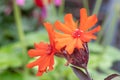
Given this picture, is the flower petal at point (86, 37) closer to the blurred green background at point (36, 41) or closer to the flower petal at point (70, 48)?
the flower petal at point (70, 48)

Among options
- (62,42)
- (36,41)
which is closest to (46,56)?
(62,42)

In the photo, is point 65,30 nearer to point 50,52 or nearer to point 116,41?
point 50,52

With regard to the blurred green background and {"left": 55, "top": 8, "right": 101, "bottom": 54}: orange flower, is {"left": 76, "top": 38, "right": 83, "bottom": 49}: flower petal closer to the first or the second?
{"left": 55, "top": 8, "right": 101, "bottom": 54}: orange flower

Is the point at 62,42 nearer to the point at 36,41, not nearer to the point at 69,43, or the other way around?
the point at 69,43

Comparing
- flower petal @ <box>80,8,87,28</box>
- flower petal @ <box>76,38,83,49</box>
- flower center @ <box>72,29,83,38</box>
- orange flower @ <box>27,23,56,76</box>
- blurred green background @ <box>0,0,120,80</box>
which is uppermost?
flower petal @ <box>80,8,87,28</box>

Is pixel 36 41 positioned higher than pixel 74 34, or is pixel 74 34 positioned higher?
pixel 74 34

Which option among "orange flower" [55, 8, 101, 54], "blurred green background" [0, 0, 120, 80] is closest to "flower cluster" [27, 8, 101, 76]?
"orange flower" [55, 8, 101, 54]

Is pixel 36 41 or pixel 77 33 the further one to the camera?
pixel 36 41
